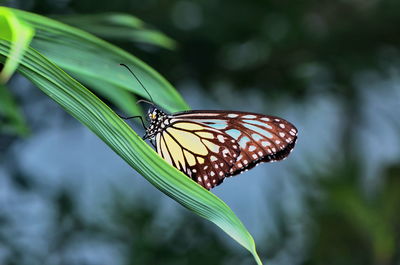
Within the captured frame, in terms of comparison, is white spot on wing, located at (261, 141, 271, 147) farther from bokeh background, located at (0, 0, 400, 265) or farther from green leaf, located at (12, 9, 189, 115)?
bokeh background, located at (0, 0, 400, 265)

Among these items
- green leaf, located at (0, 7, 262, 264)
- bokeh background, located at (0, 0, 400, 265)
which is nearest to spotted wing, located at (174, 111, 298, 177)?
green leaf, located at (0, 7, 262, 264)

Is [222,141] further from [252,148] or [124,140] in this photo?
[124,140]

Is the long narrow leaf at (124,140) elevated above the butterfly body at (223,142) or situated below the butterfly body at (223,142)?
below

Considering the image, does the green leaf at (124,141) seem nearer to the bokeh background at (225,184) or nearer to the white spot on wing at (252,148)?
the white spot on wing at (252,148)

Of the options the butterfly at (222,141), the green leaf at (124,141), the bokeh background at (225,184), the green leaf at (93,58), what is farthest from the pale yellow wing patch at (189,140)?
the bokeh background at (225,184)

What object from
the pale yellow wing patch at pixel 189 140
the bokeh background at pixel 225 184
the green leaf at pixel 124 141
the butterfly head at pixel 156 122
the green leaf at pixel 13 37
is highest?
the bokeh background at pixel 225 184

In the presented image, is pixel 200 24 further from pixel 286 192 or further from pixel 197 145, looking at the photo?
pixel 197 145

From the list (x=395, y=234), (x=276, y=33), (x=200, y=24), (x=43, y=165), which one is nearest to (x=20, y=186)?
(x=43, y=165)

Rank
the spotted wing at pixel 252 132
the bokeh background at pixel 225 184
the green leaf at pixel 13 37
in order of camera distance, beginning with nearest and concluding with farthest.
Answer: the green leaf at pixel 13 37 < the spotted wing at pixel 252 132 < the bokeh background at pixel 225 184
